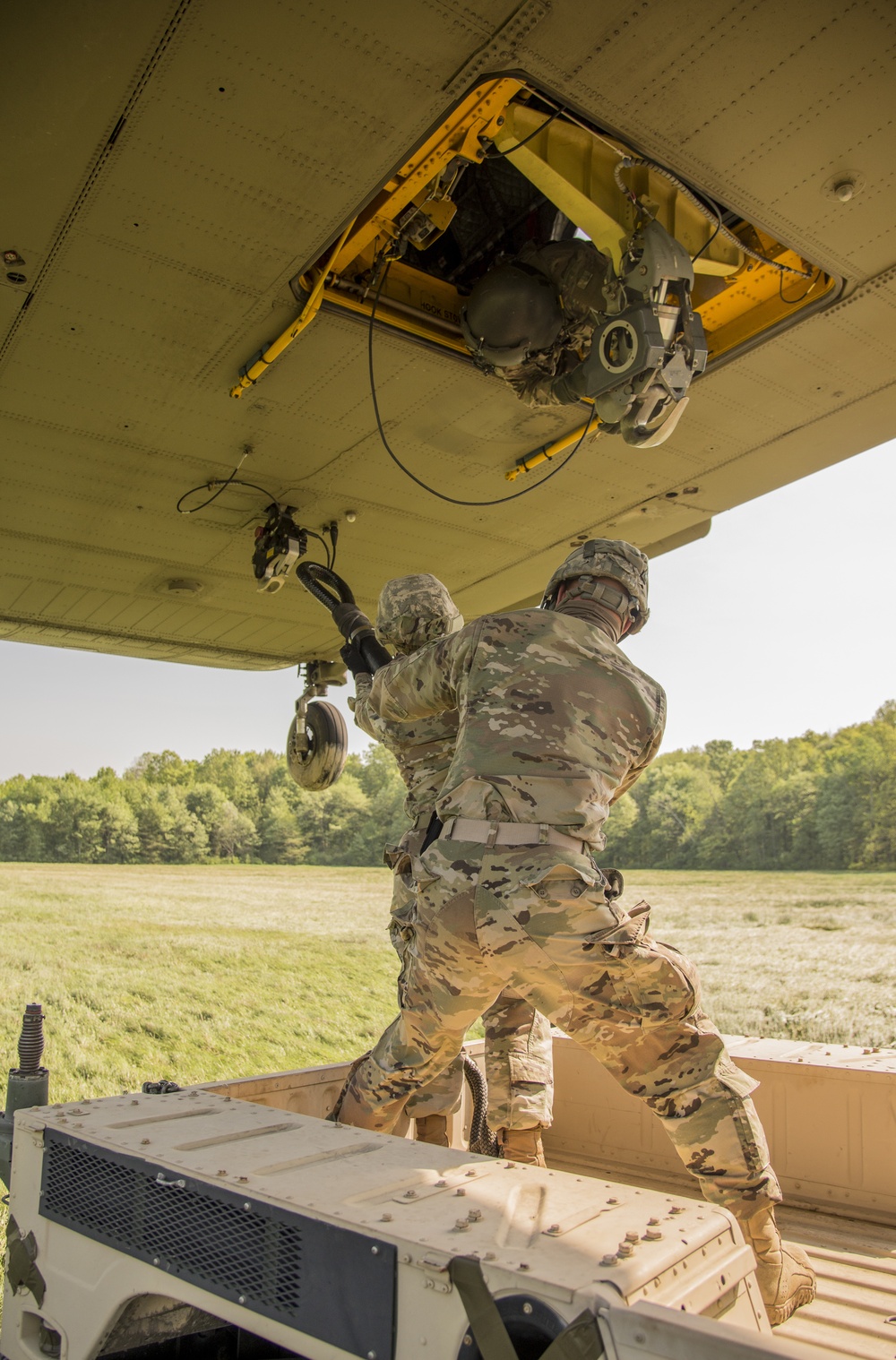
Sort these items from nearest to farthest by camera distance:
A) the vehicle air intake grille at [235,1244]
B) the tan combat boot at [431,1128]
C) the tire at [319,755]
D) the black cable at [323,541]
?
the vehicle air intake grille at [235,1244] → the tan combat boot at [431,1128] → the black cable at [323,541] → the tire at [319,755]

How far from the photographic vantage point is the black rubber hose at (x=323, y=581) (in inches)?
213

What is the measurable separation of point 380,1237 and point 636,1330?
0.50 metres

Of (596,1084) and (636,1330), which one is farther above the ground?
(636,1330)

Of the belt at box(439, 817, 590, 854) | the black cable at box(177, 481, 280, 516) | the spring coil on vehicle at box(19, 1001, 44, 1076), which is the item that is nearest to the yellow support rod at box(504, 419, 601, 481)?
the black cable at box(177, 481, 280, 516)

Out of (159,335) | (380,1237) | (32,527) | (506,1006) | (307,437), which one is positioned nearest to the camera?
(380,1237)

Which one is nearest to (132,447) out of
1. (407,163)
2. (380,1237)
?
(407,163)

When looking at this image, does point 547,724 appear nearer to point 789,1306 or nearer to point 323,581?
point 789,1306

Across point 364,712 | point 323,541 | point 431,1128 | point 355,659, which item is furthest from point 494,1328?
point 323,541

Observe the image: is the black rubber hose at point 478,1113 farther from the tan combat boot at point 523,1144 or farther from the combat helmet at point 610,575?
the combat helmet at point 610,575

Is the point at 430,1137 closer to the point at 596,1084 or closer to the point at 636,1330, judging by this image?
the point at 596,1084

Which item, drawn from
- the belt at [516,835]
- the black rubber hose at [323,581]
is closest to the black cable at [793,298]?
the black rubber hose at [323,581]

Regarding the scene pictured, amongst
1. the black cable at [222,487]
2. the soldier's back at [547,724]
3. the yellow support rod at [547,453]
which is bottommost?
the soldier's back at [547,724]

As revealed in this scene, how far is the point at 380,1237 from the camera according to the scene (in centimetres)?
162

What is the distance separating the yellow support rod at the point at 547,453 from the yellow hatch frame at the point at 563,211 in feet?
2.73
